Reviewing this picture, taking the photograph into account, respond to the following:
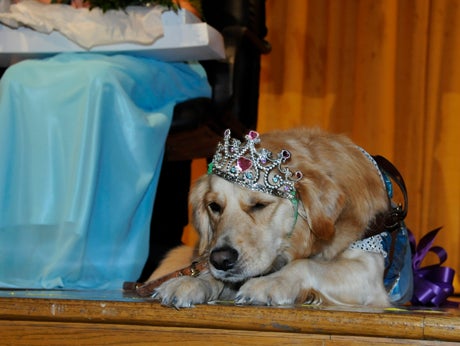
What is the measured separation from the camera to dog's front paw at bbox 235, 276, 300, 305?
1.37m

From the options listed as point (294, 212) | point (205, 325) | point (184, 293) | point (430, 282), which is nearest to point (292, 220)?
point (294, 212)

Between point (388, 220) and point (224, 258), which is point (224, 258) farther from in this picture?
point (388, 220)

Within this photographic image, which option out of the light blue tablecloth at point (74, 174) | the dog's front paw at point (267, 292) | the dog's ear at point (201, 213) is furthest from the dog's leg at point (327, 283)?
the light blue tablecloth at point (74, 174)

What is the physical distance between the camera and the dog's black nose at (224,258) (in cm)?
149

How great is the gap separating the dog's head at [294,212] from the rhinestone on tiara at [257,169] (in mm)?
15

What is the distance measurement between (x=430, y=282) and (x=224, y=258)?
2.68 feet

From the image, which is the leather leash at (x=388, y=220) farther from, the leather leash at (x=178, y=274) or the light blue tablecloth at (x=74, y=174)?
the light blue tablecloth at (x=74, y=174)

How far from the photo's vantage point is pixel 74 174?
6.40 feet

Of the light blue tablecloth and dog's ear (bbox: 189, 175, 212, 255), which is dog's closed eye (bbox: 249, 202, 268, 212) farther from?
the light blue tablecloth

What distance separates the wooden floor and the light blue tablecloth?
64 centimetres

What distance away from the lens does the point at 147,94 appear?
7.18 ft

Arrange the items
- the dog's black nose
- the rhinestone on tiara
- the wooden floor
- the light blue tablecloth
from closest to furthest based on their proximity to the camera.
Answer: the wooden floor < the dog's black nose < the rhinestone on tiara < the light blue tablecloth

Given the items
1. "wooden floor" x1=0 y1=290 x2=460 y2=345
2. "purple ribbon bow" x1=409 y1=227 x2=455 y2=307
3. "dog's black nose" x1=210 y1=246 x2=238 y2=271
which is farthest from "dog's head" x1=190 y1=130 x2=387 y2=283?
"purple ribbon bow" x1=409 y1=227 x2=455 y2=307

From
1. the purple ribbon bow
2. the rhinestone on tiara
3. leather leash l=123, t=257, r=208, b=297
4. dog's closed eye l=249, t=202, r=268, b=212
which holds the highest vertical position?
the rhinestone on tiara
